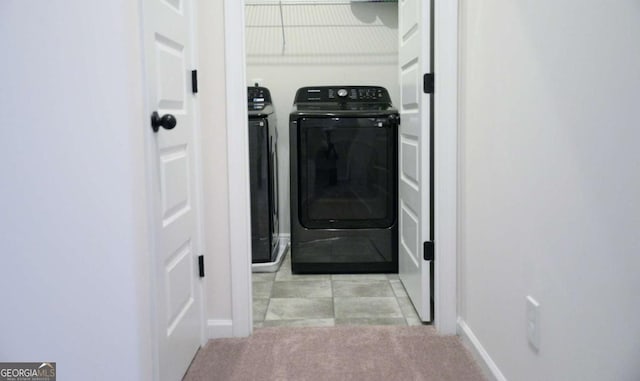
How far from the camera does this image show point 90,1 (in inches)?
49.9

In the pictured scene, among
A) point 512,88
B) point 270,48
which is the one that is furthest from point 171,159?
point 270,48

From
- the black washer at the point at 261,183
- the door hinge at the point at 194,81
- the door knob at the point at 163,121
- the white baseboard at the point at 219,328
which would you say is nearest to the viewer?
the door knob at the point at 163,121

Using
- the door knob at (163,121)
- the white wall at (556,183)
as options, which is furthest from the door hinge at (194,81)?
the white wall at (556,183)

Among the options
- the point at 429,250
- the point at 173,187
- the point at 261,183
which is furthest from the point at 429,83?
the point at 261,183

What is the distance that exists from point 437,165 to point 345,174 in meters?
1.02

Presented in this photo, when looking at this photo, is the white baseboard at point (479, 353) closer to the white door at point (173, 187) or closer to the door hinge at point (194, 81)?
the white door at point (173, 187)

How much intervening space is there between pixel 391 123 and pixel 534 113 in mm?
1683

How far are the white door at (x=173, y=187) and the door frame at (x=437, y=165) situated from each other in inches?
7.2

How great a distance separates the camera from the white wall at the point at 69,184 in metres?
1.27

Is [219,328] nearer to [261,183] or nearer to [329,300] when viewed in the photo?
[329,300]

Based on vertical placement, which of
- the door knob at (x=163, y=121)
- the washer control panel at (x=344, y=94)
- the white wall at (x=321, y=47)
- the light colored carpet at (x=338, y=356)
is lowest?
the light colored carpet at (x=338, y=356)

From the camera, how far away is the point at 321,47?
3777 millimetres

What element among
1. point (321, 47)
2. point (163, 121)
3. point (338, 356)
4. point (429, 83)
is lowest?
point (338, 356)

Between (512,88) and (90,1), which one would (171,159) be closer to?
(90,1)
